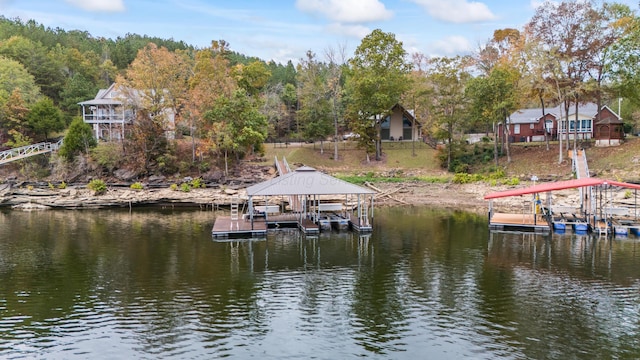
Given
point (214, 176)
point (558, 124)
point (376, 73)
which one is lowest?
point (214, 176)

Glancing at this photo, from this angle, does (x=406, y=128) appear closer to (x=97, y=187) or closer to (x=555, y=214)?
(x=555, y=214)

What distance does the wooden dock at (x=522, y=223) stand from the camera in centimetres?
3002

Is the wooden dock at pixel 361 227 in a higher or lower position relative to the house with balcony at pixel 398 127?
lower

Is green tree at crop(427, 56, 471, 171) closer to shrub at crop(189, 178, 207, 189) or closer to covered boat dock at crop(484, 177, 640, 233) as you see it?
covered boat dock at crop(484, 177, 640, 233)

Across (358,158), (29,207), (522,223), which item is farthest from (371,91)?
(29,207)

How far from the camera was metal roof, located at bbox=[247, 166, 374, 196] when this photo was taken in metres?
29.5

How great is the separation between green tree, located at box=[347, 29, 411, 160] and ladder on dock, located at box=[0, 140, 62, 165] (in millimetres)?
31500

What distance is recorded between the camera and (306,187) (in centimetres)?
3000

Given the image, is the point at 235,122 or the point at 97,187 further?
the point at 235,122

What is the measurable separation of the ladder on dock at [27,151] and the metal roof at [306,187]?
104 feet

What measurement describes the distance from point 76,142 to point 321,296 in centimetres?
4053

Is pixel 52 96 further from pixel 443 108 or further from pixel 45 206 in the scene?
pixel 443 108

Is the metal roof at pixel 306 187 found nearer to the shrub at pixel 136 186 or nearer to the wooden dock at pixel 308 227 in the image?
the wooden dock at pixel 308 227

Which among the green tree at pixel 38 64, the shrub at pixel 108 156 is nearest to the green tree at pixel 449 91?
the shrub at pixel 108 156
